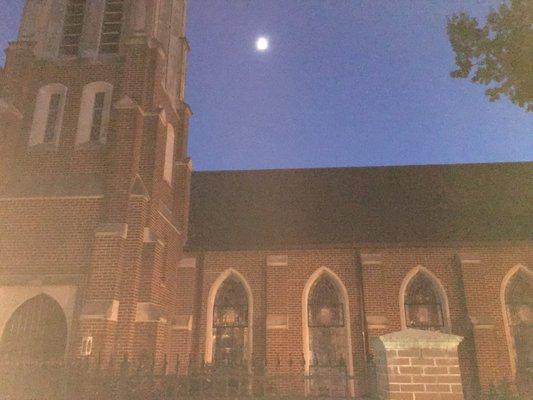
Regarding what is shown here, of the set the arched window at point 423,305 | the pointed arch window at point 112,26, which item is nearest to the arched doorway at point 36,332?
the pointed arch window at point 112,26

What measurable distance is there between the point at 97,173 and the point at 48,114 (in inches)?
115

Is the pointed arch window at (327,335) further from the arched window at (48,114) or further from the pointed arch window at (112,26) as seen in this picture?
the pointed arch window at (112,26)

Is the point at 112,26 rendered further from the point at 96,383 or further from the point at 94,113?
the point at 96,383

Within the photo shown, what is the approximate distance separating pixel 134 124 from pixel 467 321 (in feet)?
38.7

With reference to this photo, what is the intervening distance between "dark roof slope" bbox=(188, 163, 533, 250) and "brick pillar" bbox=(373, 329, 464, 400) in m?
10.8

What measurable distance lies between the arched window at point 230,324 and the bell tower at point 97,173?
1471 mm

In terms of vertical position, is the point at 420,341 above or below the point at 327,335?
below

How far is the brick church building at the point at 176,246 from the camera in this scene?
37.7ft

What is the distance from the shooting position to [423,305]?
14.8 metres

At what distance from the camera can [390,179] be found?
18609mm

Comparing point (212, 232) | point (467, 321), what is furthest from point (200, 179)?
point (467, 321)

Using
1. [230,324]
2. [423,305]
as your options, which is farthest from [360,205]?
[230,324]

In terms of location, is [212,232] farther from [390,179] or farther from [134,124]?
[390,179]

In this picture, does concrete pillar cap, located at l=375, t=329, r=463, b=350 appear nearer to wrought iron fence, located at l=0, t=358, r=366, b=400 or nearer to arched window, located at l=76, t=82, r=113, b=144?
wrought iron fence, located at l=0, t=358, r=366, b=400
